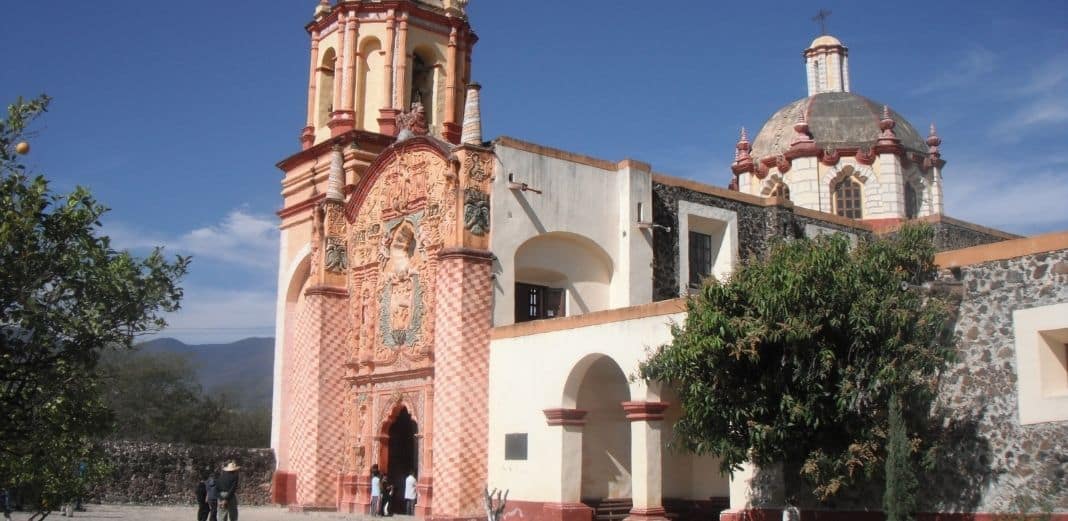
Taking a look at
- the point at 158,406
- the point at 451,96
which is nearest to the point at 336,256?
the point at 451,96

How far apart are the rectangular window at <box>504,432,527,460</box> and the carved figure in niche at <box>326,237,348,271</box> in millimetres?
7269

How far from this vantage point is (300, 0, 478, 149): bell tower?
2831cm

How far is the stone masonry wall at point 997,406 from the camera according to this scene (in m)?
12.2

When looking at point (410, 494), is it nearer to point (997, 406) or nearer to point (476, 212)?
point (476, 212)

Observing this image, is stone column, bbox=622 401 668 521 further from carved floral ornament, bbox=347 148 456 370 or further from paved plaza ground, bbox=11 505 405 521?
paved plaza ground, bbox=11 505 405 521

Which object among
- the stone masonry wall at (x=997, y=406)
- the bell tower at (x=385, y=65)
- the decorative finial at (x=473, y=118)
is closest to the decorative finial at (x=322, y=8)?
the bell tower at (x=385, y=65)

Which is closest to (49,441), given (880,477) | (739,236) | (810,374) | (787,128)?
(810,374)

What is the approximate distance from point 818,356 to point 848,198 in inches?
697

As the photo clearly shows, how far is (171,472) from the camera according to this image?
29094 mm

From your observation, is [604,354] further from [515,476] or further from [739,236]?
[739,236]

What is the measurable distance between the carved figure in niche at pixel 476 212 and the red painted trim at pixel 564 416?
387cm

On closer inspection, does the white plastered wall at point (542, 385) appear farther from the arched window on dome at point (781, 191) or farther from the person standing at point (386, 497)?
the arched window on dome at point (781, 191)

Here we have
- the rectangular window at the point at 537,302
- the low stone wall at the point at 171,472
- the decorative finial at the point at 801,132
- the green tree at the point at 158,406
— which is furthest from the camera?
the green tree at the point at 158,406

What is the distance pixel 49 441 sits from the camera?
11.4m
